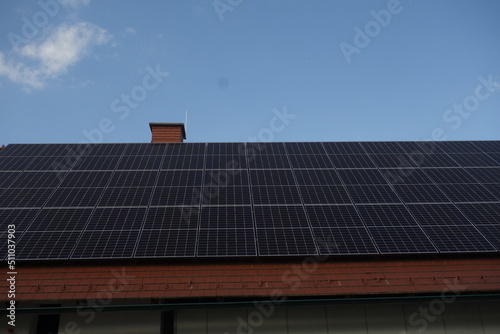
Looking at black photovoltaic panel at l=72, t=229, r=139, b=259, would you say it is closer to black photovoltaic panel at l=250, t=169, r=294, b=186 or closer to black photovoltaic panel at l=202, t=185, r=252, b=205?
black photovoltaic panel at l=202, t=185, r=252, b=205

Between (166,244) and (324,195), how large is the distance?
23.4 ft

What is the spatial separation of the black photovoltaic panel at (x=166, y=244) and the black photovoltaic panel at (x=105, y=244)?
353 mm

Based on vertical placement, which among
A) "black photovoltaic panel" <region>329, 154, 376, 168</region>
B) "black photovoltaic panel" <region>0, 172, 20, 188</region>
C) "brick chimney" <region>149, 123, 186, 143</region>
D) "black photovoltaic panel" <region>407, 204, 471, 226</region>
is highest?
"brick chimney" <region>149, 123, 186, 143</region>

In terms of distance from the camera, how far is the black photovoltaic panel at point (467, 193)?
15.2 metres

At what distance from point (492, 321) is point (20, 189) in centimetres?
1934

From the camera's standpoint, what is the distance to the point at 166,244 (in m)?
12.2

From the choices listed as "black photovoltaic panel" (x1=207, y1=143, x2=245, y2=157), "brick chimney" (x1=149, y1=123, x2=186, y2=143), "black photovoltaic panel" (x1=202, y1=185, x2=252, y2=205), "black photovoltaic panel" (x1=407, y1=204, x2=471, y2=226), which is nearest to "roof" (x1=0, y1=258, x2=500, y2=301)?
"black photovoltaic panel" (x1=407, y1=204, x2=471, y2=226)

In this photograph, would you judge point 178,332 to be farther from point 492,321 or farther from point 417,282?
point 492,321

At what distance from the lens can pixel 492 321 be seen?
11.9m

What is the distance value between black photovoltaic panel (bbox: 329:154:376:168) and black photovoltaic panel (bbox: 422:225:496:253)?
217 inches

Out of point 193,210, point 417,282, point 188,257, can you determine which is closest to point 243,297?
point 188,257

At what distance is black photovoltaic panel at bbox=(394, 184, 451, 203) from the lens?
49.7ft

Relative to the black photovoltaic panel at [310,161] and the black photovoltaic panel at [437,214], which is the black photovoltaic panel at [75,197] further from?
the black photovoltaic panel at [437,214]

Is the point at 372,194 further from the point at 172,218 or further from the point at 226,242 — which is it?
the point at 172,218
